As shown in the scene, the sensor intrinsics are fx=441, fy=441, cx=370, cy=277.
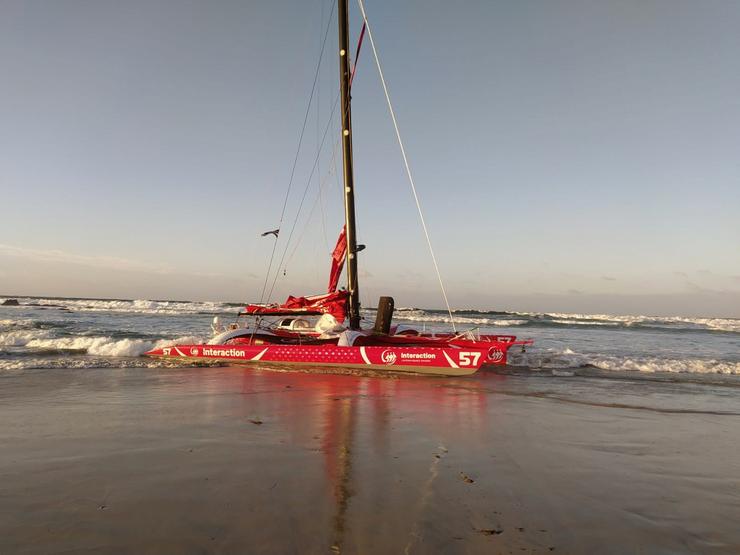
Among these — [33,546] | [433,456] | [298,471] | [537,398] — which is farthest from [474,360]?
[33,546]

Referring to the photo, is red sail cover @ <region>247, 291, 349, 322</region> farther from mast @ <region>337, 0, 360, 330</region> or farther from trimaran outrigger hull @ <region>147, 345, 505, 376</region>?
trimaran outrigger hull @ <region>147, 345, 505, 376</region>

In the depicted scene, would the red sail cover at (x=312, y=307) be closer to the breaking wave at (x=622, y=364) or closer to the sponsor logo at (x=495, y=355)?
the sponsor logo at (x=495, y=355)

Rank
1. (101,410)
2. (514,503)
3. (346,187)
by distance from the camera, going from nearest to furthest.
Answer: (514,503) → (101,410) → (346,187)

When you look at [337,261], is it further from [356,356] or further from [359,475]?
[359,475]

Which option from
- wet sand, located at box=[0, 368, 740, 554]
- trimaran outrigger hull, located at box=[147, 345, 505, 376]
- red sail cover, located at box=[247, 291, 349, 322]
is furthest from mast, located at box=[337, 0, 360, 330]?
wet sand, located at box=[0, 368, 740, 554]

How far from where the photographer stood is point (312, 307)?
1545 cm

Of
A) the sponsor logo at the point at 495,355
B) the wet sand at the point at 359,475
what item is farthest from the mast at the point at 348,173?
the wet sand at the point at 359,475

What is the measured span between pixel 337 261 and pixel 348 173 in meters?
3.15

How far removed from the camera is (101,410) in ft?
22.2

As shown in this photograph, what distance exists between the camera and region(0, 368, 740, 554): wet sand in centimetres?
288

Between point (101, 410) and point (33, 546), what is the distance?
15.3 feet

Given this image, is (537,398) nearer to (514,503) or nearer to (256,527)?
(514,503)

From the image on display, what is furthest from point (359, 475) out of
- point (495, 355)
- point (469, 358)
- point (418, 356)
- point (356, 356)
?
point (495, 355)

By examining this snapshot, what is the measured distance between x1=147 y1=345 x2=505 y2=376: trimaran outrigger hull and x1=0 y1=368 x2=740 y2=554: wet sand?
333 cm
